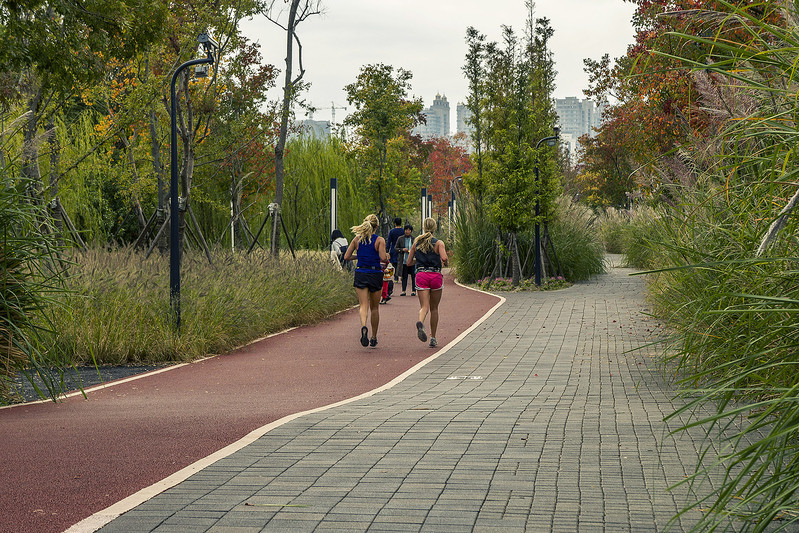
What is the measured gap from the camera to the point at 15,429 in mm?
7164

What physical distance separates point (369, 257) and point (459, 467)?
26.0ft

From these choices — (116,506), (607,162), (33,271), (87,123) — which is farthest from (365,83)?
(116,506)

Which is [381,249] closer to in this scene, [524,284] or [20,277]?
[20,277]

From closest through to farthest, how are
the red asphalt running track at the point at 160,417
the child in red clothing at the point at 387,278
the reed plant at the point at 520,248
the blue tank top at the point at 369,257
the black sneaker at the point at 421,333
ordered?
the red asphalt running track at the point at 160,417 < the black sneaker at the point at 421,333 < the blue tank top at the point at 369,257 < the child in red clothing at the point at 387,278 < the reed plant at the point at 520,248

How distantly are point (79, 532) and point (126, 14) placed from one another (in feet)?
30.2

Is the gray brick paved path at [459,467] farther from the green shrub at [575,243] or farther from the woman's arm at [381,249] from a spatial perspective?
the green shrub at [575,243]

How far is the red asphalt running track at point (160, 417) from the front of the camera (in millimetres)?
5207

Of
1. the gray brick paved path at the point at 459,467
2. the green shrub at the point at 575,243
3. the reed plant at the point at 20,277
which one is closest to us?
the gray brick paved path at the point at 459,467

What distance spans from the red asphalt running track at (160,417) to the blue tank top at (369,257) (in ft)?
4.05

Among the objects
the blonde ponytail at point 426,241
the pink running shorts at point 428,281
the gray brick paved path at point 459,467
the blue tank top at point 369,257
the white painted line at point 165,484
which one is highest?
the blonde ponytail at point 426,241

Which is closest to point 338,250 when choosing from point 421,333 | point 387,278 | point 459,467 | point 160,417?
point 387,278

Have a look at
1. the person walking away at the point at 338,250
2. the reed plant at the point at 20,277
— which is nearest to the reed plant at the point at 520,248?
the person walking away at the point at 338,250

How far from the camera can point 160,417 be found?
25.2ft

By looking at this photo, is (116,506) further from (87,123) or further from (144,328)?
(87,123)
